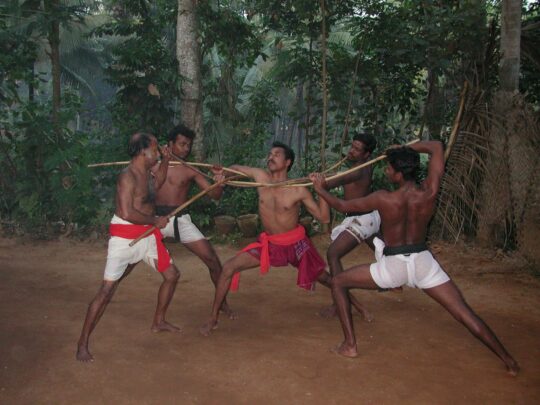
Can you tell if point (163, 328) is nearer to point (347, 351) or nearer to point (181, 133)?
point (347, 351)

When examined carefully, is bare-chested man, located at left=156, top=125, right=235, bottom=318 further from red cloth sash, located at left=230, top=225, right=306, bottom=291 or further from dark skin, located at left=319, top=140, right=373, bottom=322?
dark skin, located at left=319, top=140, right=373, bottom=322

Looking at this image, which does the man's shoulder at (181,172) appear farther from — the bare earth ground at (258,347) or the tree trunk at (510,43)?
the tree trunk at (510,43)

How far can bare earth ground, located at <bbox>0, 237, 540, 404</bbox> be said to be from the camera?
338cm

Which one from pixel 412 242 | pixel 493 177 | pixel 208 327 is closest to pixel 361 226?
pixel 412 242

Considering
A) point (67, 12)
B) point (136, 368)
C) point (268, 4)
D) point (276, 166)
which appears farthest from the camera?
point (268, 4)

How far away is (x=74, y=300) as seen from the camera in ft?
17.5

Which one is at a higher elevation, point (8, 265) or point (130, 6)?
point (130, 6)

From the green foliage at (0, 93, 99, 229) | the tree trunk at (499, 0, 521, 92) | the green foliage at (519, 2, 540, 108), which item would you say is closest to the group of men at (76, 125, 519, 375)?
the tree trunk at (499, 0, 521, 92)

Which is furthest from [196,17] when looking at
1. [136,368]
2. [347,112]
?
[136,368]

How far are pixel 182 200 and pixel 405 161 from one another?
7.13 ft

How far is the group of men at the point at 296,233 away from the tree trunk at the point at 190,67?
4.04 meters

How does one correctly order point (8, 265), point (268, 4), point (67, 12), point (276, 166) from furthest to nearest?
point (268, 4) < point (67, 12) < point (8, 265) < point (276, 166)

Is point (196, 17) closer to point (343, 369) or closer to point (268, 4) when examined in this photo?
point (268, 4)

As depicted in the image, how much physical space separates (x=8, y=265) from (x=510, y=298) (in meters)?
5.91
